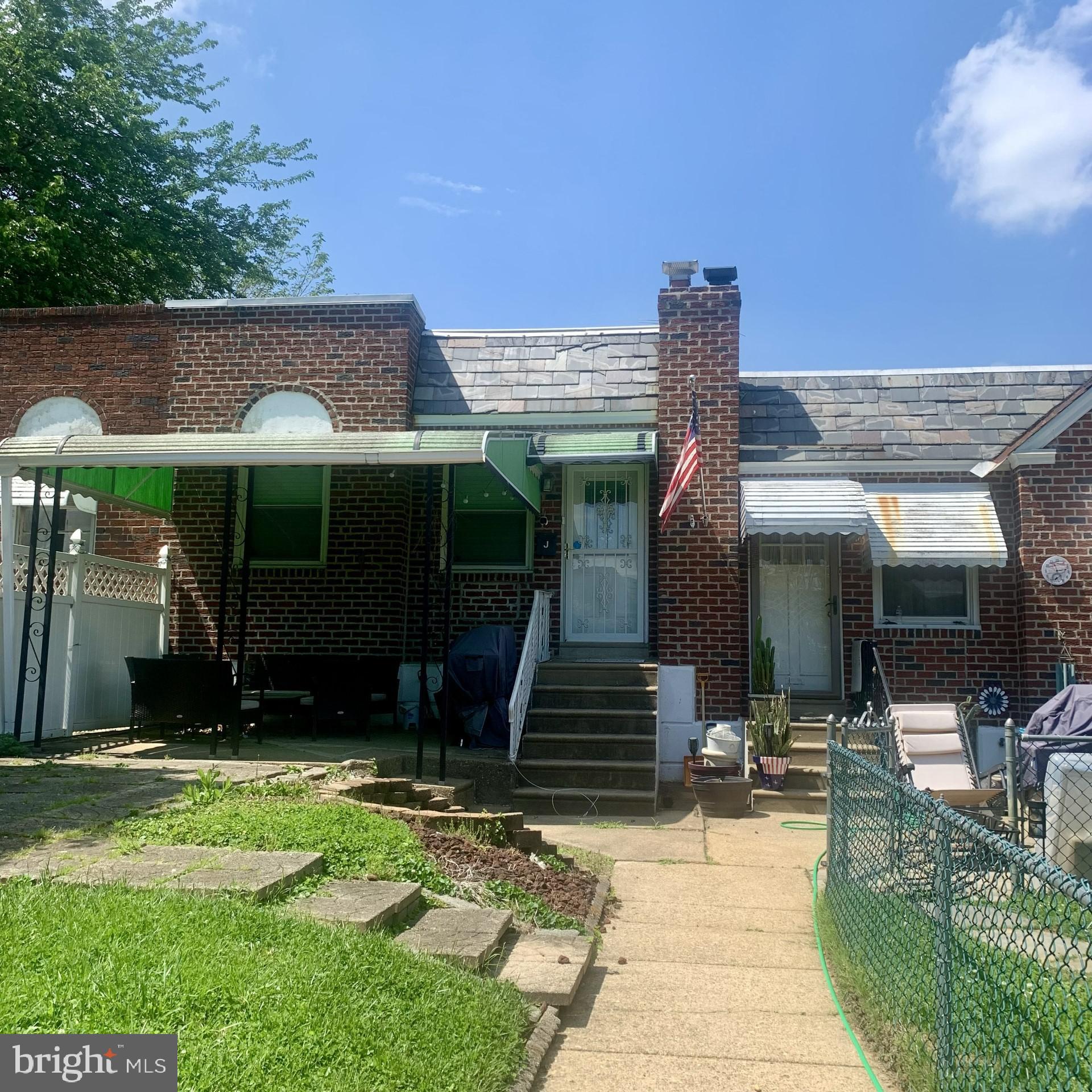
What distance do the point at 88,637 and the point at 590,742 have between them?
5.25m

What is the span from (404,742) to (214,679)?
2.02 meters

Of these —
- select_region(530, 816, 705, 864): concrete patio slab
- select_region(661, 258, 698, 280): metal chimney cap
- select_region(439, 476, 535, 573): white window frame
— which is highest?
select_region(661, 258, 698, 280): metal chimney cap

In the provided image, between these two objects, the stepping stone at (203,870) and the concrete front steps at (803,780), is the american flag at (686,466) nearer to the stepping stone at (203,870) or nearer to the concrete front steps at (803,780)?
the concrete front steps at (803,780)

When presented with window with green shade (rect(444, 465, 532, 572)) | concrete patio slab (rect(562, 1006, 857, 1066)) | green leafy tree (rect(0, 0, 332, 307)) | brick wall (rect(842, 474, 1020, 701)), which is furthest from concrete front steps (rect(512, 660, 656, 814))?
green leafy tree (rect(0, 0, 332, 307))

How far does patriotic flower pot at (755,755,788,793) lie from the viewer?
9.73 m

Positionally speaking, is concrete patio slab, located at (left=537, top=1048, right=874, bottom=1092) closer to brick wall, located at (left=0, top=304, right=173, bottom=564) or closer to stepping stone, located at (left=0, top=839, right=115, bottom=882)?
stepping stone, located at (left=0, top=839, right=115, bottom=882)

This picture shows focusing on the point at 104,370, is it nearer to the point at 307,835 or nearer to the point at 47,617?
the point at 47,617

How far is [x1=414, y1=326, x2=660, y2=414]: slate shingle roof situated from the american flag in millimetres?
1383

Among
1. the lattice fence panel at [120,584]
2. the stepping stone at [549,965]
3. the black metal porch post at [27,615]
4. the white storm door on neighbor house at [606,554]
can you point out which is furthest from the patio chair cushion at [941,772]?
the lattice fence panel at [120,584]

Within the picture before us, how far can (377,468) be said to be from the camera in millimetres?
11609

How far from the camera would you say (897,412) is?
11.7m

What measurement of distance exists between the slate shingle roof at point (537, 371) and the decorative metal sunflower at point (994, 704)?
482cm

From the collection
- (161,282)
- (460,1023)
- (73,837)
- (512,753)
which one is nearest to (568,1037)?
(460,1023)

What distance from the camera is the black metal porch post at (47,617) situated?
8.84 m
